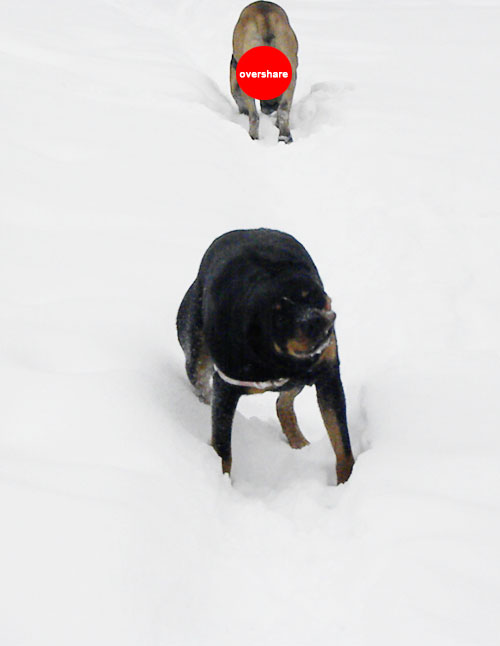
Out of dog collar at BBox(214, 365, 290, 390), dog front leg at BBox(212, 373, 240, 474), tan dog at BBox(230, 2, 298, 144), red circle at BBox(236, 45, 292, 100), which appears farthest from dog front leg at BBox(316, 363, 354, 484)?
red circle at BBox(236, 45, 292, 100)

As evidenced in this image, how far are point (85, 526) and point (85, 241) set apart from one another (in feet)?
6.57

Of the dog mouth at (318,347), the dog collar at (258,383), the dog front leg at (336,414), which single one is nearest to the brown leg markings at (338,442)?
the dog front leg at (336,414)

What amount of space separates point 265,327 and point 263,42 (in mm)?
4335

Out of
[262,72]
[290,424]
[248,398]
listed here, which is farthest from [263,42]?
[290,424]

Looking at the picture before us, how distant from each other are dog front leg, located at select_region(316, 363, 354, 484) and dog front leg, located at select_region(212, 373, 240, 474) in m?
0.25

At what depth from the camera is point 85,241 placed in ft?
11.7

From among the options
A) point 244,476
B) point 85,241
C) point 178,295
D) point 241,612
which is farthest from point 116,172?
point 241,612

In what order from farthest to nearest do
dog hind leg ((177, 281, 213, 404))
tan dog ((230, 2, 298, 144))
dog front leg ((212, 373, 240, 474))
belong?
tan dog ((230, 2, 298, 144)) → dog hind leg ((177, 281, 213, 404)) → dog front leg ((212, 373, 240, 474))

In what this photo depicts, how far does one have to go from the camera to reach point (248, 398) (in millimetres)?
3006

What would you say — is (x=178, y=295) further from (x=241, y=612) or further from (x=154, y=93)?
(x=154, y=93)

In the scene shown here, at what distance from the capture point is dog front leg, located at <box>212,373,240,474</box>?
222cm

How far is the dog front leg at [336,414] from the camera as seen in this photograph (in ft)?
7.20

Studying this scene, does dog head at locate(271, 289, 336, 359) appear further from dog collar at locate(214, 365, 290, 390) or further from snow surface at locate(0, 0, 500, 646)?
snow surface at locate(0, 0, 500, 646)

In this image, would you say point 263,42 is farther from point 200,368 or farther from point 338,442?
point 338,442
